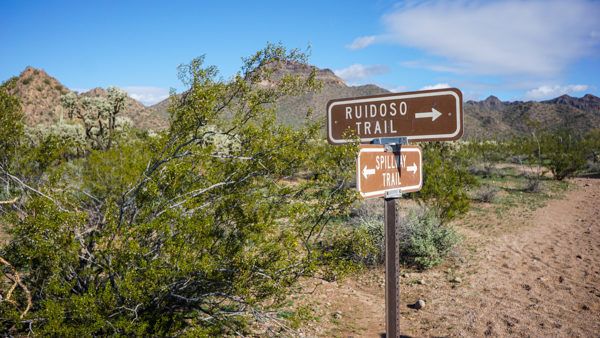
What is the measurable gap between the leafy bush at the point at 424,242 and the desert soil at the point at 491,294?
0.87ft

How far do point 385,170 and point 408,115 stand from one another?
0.40 metres

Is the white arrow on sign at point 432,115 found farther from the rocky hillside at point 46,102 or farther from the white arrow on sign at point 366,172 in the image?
the rocky hillside at point 46,102

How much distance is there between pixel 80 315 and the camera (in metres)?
3.27

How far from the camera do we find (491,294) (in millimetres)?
6977

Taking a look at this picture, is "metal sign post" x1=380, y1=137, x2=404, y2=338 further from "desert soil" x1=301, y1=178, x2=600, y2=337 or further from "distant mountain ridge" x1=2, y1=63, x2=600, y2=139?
"distant mountain ridge" x1=2, y1=63, x2=600, y2=139

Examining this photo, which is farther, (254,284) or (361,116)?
(254,284)

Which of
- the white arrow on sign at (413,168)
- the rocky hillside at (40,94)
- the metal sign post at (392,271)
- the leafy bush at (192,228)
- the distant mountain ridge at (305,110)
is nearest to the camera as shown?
the metal sign post at (392,271)

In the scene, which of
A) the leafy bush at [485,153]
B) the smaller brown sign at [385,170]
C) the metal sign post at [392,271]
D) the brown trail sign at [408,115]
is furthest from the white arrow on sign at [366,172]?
the leafy bush at [485,153]

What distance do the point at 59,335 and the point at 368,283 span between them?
5372 mm

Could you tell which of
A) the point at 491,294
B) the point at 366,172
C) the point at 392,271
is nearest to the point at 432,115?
the point at 366,172

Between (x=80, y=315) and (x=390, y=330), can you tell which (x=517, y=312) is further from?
(x=80, y=315)

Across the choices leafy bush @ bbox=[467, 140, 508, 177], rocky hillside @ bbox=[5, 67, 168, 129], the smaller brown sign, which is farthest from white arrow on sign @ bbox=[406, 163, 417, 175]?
rocky hillside @ bbox=[5, 67, 168, 129]

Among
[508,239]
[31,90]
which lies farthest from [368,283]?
[31,90]

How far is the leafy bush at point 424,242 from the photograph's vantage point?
8516 millimetres
